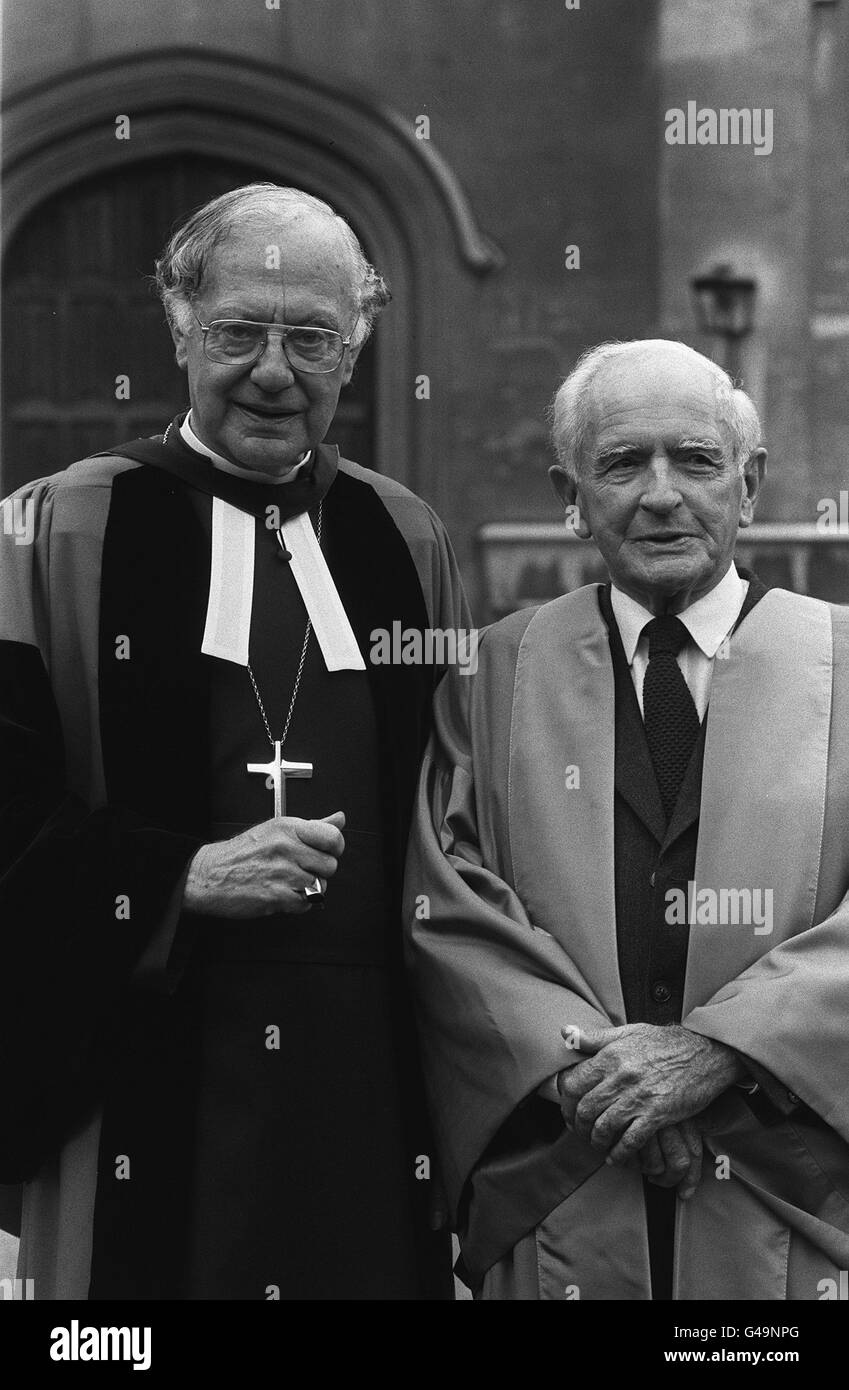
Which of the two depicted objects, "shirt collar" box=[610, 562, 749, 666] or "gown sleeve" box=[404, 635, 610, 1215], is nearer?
"gown sleeve" box=[404, 635, 610, 1215]

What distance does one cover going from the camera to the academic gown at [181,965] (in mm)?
3135

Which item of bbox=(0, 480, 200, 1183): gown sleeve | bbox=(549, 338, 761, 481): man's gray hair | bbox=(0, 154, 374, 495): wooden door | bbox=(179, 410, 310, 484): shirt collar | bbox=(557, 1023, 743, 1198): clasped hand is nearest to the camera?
bbox=(557, 1023, 743, 1198): clasped hand

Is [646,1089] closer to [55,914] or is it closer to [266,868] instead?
[266,868]

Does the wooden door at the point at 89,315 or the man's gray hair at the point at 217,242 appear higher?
the wooden door at the point at 89,315

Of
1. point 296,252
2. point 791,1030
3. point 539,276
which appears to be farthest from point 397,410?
point 791,1030

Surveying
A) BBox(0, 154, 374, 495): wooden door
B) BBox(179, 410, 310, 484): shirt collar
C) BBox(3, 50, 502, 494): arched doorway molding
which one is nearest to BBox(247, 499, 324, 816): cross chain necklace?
BBox(179, 410, 310, 484): shirt collar

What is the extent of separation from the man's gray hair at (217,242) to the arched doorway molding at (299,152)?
5.19 meters

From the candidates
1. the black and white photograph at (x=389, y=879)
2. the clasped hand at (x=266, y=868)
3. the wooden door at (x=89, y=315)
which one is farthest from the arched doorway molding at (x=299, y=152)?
the clasped hand at (x=266, y=868)

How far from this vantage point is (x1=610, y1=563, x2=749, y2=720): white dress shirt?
321cm

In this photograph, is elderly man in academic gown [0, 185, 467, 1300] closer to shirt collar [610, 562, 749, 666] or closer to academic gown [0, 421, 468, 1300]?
academic gown [0, 421, 468, 1300]

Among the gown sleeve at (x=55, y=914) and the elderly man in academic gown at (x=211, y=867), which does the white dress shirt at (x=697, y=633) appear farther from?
the gown sleeve at (x=55, y=914)

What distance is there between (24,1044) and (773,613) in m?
1.44

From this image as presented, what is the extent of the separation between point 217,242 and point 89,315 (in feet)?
18.8

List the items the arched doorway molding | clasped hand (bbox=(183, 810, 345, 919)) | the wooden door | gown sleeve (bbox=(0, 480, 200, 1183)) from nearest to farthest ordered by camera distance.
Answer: clasped hand (bbox=(183, 810, 345, 919)) < gown sleeve (bbox=(0, 480, 200, 1183)) < the arched doorway molding < the wooden door
